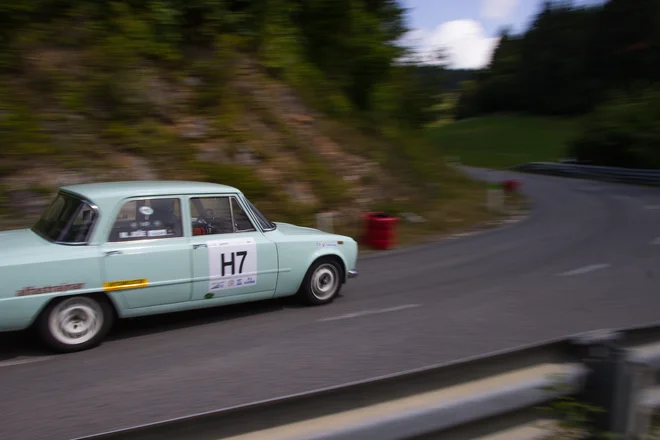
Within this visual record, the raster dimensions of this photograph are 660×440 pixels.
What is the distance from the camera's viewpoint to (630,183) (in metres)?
28.8

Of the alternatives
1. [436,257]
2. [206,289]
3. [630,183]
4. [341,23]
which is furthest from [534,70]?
[206,289]

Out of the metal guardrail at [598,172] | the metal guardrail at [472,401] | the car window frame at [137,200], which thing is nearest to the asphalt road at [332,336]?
the car window frame at [137,200]

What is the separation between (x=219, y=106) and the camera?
46.2ft

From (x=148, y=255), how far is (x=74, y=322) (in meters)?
0.92

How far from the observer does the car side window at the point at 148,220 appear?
620cm

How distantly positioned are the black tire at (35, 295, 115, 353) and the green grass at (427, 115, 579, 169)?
37.8 meters

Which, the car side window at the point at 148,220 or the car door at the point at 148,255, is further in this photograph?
the car side window at the point at 148,220

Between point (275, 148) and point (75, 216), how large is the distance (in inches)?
323

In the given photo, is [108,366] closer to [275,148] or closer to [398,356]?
[398,356]

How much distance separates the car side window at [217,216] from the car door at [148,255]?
7.7 inches

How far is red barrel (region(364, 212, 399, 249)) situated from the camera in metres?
11.8

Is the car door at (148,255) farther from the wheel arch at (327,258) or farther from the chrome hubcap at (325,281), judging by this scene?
the chrome hubcap at (325,281)

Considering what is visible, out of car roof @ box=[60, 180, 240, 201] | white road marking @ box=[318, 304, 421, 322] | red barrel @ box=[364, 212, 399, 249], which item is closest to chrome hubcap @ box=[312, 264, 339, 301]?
white road marking @ box=[318, 304, 421, 322]

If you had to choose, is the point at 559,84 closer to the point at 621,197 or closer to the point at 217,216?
the point at 621,197
